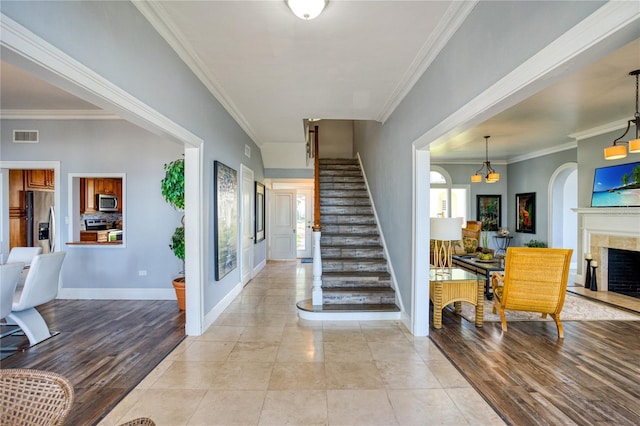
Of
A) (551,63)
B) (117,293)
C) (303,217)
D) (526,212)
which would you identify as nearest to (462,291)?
(551,63)

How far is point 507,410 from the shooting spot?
2102mm

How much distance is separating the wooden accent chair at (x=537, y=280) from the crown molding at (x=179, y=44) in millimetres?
3922

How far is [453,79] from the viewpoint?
2.43 meters

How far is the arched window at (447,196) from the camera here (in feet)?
28.5

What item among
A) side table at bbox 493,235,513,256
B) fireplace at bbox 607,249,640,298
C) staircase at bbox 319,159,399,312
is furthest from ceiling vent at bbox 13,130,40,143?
side table at bbox 493,235,513,256

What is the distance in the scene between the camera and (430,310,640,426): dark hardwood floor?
2.10 meters

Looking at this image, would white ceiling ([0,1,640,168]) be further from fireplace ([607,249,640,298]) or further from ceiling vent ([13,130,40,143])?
fireplace ([607,249,640,298])

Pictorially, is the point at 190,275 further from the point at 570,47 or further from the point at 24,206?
the point at 24,206

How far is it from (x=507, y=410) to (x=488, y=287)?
312 centimetres

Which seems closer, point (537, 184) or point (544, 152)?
point (544, 152)

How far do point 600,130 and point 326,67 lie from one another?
17.6 ft

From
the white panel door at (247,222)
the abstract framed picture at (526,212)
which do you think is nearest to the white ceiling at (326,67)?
the white panel door at (247,222)

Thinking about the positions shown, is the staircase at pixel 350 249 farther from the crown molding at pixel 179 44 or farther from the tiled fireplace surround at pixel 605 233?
the tiled fireplace surround at pixel 605 233

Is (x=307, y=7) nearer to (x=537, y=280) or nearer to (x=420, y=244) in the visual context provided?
(x=420, y=244)
